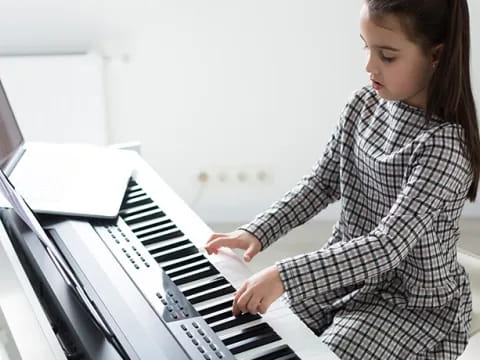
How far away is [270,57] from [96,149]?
1.15 metres

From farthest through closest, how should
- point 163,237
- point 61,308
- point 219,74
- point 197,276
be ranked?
1. point 219,74
2. point 163,237
3. point 197,276
4. point 61,308

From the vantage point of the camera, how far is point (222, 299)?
124 cm

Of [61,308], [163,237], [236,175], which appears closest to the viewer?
[61,308]

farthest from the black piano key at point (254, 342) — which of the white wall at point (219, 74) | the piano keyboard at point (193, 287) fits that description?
the white wall at point (219, 74)

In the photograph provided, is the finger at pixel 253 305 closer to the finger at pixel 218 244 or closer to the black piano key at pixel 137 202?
the finger at pixel 218 244

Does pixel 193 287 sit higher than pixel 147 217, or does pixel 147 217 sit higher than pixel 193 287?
pixel 147 217

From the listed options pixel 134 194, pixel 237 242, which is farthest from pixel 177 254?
pixel 134 194

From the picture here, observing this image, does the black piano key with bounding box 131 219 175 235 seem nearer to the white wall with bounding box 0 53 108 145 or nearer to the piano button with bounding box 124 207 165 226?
the piano button with bounding box 124 207 165 226

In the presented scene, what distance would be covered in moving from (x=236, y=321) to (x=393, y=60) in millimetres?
522

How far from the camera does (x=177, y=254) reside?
136 centimetres

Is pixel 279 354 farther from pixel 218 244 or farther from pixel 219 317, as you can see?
pixel 218 244

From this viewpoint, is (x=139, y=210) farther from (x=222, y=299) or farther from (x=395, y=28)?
(x=395, y=28)

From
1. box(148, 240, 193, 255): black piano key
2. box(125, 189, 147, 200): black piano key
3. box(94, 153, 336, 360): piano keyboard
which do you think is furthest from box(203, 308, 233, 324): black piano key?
box(125, 189, 147, 200): black piano key

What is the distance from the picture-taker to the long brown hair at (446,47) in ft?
4.33
